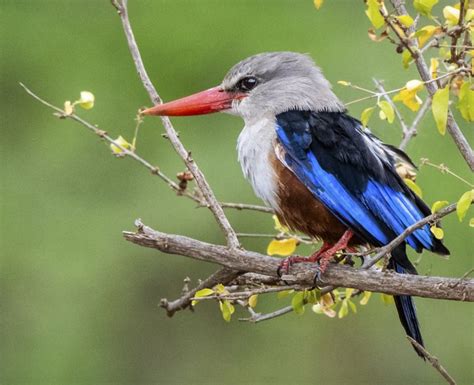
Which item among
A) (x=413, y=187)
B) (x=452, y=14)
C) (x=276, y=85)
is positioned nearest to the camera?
(x=452, y=14)

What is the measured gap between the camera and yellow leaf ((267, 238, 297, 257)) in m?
3.02

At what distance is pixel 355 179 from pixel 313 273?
45 cm

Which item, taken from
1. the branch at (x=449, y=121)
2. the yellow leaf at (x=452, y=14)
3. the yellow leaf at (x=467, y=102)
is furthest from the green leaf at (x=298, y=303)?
the yellow leaf at (x=452, y=14)

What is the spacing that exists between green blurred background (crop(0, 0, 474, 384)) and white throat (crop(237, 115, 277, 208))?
5.83ft

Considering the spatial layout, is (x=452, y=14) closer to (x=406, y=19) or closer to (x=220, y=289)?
(x=406, y=19)

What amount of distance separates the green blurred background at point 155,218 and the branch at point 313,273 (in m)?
2.21

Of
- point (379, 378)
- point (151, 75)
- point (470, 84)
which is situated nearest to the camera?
point (470, 84)

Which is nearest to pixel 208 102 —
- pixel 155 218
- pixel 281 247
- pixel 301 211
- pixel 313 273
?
pixel 301 211

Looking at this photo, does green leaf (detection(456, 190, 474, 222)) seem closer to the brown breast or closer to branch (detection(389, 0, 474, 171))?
branch (detection(389, 0, 474, 171))

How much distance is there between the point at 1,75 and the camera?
6.52 meters

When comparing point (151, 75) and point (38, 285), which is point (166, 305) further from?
point (151, 75)

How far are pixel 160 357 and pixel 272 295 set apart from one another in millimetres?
674

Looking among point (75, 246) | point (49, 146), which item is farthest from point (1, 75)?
point (75, 246)

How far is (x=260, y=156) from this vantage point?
3.26 metres
